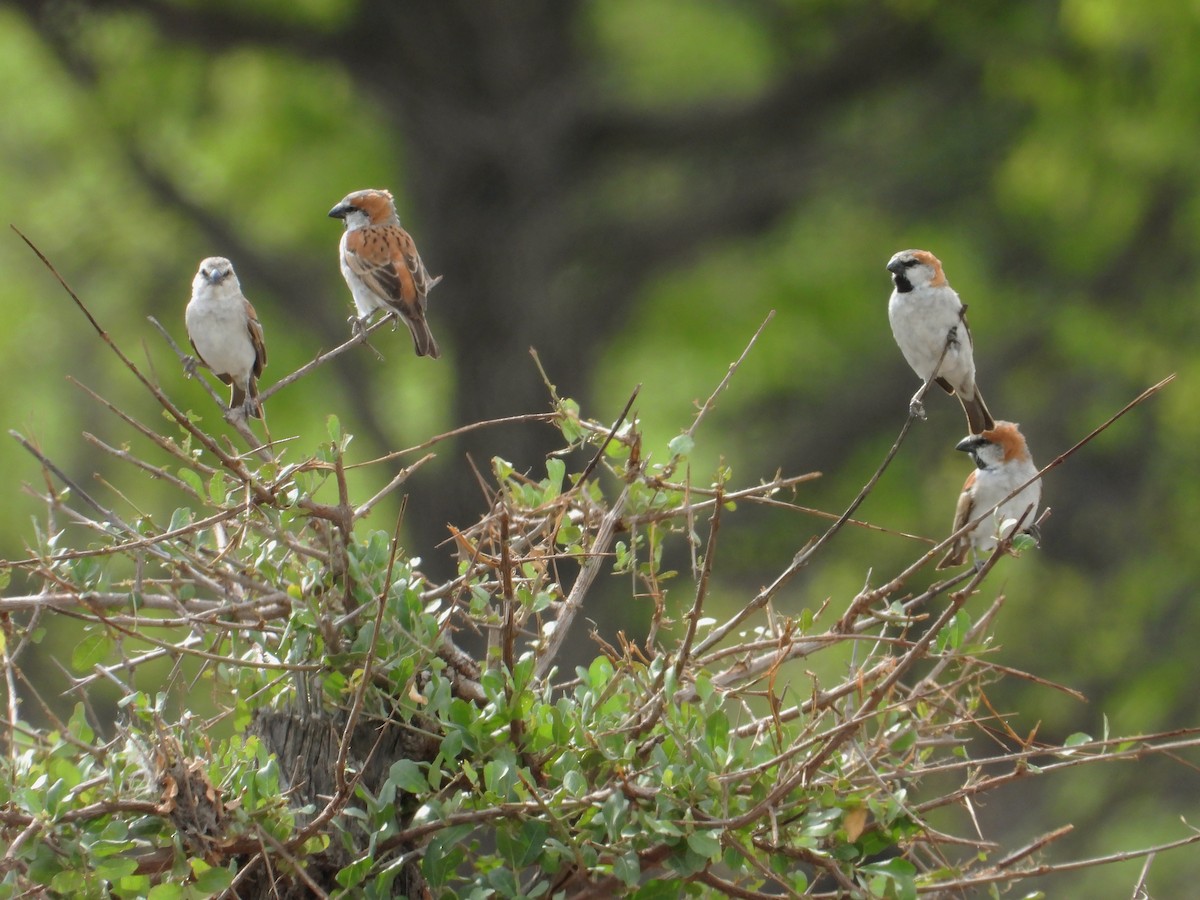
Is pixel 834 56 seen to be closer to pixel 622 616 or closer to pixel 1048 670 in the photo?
pixel 622 616

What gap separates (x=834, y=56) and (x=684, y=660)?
10.00m

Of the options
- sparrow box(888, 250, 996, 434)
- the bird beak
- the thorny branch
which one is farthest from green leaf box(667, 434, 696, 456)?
the bird beak

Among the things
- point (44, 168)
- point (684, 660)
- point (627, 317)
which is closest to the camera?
point (684, 660)

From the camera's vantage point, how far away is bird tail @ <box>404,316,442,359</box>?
203 inches

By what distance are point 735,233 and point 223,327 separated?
7.13 m

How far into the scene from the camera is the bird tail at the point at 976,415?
452cm

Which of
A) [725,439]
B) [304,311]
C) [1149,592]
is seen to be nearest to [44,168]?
[304,311]

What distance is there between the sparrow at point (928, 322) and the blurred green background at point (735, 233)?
250 inches

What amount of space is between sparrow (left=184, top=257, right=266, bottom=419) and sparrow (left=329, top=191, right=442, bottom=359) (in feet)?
1.31

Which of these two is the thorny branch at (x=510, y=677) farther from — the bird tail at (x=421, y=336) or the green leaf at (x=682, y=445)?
the bird tail at (x=421, y=336)

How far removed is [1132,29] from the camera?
11.4 m

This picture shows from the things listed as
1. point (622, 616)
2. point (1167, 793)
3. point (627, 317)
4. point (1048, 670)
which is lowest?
point (1167, 793)

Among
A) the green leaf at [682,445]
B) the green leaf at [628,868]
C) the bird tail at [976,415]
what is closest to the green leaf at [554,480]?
the green leaf at [682,445]

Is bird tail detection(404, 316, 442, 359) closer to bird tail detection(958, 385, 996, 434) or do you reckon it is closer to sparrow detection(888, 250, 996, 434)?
sparrow detection(888, 250, 996, 434)
